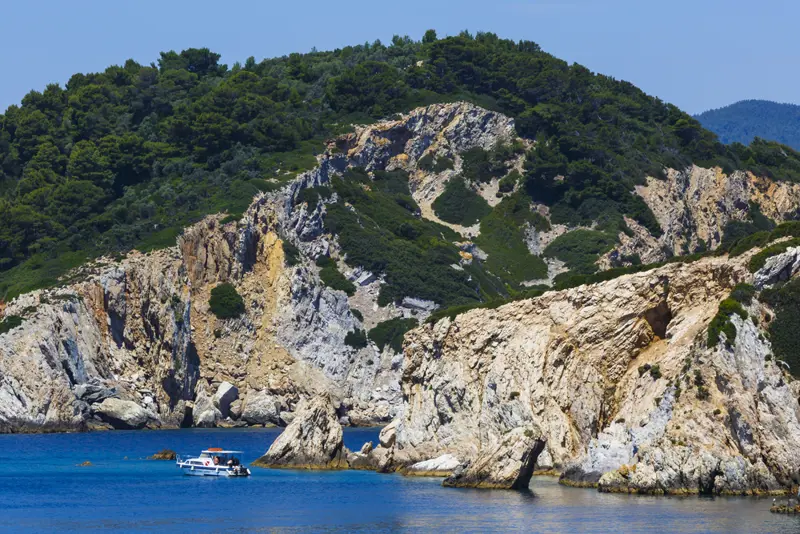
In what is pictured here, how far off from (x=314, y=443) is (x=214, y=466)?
591 centimetres

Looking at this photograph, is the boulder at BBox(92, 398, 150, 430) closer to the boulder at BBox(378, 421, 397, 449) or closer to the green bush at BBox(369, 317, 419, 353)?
the green bush at BBox(369, 317, 419, 353)

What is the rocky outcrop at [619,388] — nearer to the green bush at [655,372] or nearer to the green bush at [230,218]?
the green bush at [655,372]

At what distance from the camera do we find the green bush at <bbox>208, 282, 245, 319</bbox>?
457ft

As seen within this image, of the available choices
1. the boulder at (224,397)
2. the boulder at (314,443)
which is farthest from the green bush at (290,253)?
the boulder at (314,443)

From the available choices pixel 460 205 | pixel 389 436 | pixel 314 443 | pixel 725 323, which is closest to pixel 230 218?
pixel 460 205

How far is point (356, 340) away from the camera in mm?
142125

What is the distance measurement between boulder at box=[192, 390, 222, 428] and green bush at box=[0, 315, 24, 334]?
1903 cm

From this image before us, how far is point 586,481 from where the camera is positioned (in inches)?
2559

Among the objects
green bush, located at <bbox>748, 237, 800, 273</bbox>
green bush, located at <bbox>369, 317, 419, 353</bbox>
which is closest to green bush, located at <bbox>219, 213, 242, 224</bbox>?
green bush, located at <bbox>369, 317, 419, 353</bbox>

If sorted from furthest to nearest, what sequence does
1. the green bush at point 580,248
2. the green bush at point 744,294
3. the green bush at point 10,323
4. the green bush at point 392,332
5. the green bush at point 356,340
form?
the green bush at point 580,248 → the green bush at point 392,332 → the green bush at point 356,340 → the green bush at point 10,323 → the green bush at point 744,294

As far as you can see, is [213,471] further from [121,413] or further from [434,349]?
[121,413]

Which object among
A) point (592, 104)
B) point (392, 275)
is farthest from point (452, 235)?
point (592, 104)

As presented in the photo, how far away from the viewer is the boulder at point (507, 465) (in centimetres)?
6556

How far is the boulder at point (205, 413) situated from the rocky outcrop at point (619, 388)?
168 feet
